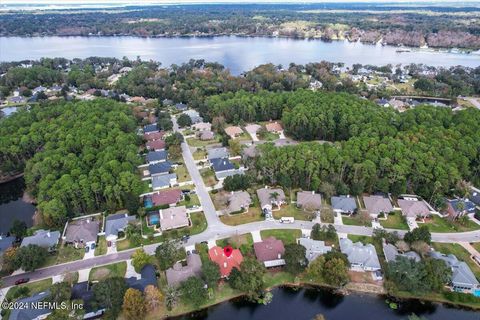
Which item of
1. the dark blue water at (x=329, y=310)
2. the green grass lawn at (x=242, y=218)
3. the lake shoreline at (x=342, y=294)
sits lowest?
the dark blue water at (x=329, y=310)

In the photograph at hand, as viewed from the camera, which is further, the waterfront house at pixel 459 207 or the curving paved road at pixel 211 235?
the waterfront house at pixel 459 207

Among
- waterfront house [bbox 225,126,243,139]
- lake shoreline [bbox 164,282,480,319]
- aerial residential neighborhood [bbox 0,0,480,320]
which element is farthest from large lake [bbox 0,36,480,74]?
lake shoreline [bbox 164,282,480,319]

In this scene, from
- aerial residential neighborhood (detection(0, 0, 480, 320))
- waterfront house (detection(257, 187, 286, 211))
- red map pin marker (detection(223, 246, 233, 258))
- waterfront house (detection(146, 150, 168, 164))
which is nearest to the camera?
aerial residential neighborhood (detection(0, 0, 480, 320))

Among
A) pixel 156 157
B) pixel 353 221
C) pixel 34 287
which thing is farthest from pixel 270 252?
pixel 156 157

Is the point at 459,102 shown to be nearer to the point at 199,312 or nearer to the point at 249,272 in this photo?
the point at 249,272

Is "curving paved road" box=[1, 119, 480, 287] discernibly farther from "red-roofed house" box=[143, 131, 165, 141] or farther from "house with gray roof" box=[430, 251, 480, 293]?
"red-roofed house" box=[143, 131, 165, 141]

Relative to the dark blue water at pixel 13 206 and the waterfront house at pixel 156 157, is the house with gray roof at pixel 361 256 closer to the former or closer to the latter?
the waterfront house at pixel 156 157

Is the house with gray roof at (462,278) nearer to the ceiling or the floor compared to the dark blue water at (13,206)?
nearer to the ceiling

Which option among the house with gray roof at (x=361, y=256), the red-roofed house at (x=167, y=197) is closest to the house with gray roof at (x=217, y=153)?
the red-roofed house at (x=167, y=197)
